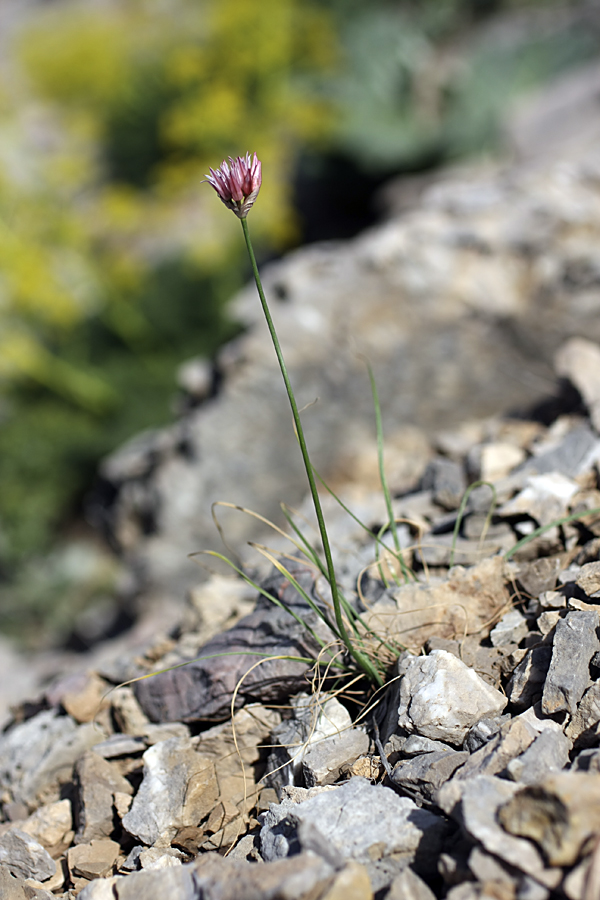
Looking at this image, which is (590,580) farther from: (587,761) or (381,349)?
(381,349)

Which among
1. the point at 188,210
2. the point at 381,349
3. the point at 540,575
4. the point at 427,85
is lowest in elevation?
the point at 540,575

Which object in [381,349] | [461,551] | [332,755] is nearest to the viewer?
[332,755]

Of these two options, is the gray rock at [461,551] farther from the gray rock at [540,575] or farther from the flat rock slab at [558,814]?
the flat rock slab at [558,814]

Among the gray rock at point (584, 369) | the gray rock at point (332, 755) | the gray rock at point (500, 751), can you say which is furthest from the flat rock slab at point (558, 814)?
the gray rock at point (584, 369)

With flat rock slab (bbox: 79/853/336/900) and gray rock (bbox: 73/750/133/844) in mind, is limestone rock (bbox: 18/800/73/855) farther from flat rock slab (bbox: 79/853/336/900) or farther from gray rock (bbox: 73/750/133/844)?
flat rock slab (bbox: 79/853/336/900)

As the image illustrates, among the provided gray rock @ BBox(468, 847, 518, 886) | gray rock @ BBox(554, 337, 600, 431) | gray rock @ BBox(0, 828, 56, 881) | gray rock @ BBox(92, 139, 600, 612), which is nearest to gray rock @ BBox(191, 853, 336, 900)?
gray rock @ BBox(468, 847, 518, 886)

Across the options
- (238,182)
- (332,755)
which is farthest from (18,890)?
(238,182)
